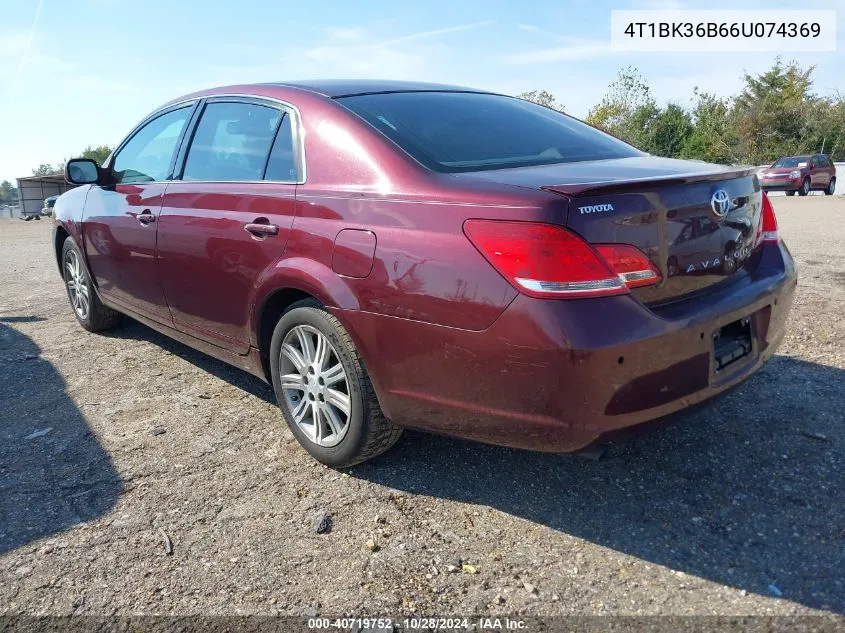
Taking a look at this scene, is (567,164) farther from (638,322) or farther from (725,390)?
(725,390)

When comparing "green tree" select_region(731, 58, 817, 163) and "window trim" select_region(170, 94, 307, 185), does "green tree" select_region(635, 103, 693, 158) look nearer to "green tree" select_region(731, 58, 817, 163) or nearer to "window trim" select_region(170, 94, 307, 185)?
"green tree" select_region(731, 58, 817, 163)

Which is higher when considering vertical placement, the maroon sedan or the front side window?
the front side window

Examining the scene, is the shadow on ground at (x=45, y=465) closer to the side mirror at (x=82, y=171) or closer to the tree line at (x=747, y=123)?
the side mirror at (x=82, y=171)

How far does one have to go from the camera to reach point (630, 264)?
223 centimetres

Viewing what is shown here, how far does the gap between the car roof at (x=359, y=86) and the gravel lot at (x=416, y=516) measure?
1.69 m

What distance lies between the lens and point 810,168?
25.1m

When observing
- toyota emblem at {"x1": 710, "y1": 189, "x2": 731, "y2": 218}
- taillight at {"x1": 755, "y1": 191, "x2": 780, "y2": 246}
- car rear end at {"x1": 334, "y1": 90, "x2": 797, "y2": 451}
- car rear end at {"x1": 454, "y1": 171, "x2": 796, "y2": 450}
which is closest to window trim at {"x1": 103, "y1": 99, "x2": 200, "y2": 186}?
car rear end at {"x1": 334, "y1": 90, "x2": 797, "y2": 451}

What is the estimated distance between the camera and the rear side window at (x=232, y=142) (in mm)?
3320

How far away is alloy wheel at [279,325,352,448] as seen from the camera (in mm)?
2939

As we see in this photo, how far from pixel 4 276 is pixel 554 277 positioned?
9713 mm

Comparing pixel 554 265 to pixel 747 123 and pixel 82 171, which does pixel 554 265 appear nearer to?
pixel 82 171

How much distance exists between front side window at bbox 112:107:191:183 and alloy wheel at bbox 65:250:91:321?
1.02 m

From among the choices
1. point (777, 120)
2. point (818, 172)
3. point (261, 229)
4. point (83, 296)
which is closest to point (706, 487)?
point (261, 229)

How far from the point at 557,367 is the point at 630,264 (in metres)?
0.43
